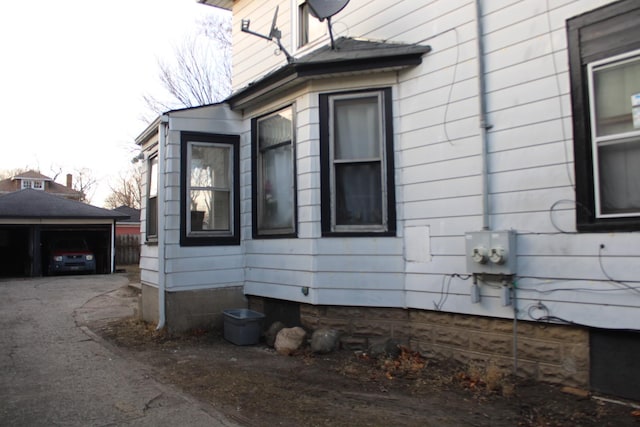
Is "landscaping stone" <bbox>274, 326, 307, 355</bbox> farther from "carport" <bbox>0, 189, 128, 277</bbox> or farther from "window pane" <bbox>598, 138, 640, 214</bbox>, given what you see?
"carport" <bbox>0, 189, 128, 277</bbox>

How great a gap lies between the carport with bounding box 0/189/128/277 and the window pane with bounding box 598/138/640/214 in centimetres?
2076

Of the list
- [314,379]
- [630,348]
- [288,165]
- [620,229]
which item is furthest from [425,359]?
[288,165]

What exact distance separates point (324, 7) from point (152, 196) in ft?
14.6

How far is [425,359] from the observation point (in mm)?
5656

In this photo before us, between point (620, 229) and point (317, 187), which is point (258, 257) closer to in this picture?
point (317, 187)

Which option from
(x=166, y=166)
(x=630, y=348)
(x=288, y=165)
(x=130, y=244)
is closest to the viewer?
(x=630, y=348)

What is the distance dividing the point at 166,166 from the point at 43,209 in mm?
16413

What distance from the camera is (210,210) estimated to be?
7.73m

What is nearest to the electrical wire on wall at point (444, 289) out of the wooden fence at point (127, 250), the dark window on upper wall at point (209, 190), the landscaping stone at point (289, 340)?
the landscaping stone at point (289, 340)

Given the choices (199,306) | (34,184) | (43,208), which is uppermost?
(34,184)

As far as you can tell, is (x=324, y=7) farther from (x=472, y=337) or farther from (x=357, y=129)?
(x=472, y=337)

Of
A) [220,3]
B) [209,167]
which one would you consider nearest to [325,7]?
[209,167]

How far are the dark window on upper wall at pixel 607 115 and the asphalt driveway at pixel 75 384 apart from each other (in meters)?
3.62

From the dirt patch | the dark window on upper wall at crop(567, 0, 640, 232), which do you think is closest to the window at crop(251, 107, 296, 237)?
the dirt patch
